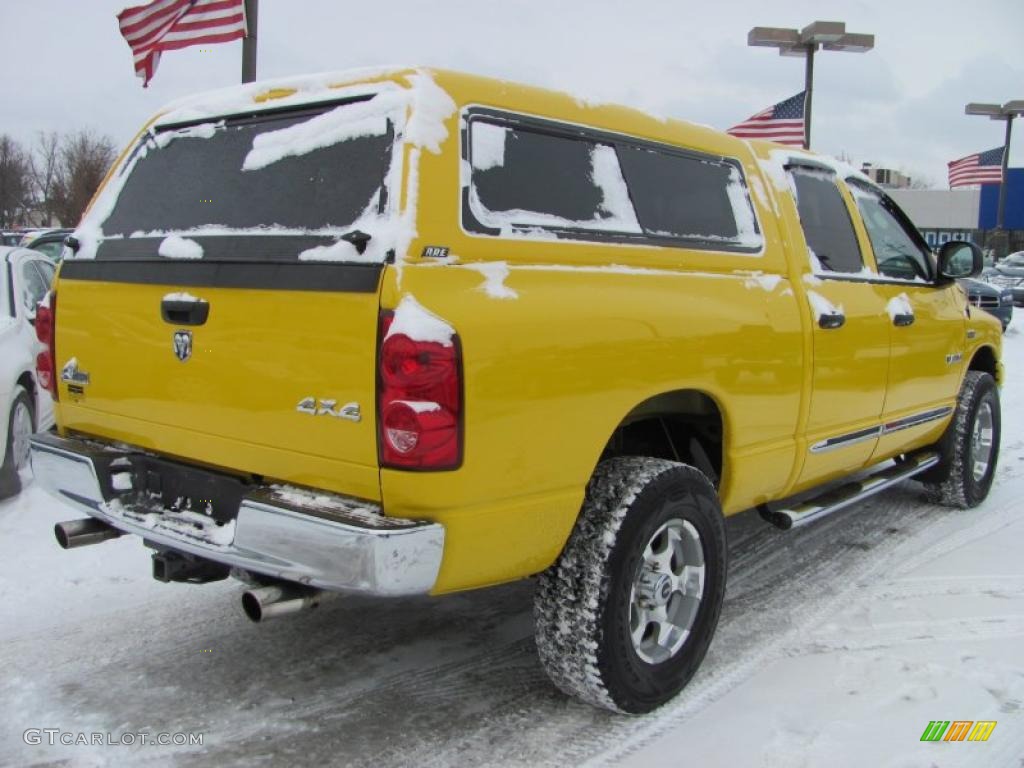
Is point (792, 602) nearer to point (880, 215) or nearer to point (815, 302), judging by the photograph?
point (815, 302)

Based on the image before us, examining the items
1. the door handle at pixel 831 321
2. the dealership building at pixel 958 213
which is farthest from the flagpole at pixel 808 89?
the dealership building at pixel 958 213

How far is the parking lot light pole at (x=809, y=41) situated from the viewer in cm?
1375

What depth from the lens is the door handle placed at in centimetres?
398

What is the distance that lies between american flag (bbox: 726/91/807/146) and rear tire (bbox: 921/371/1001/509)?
770 cm

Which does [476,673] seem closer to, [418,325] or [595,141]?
[418,325]

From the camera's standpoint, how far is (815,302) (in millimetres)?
3996

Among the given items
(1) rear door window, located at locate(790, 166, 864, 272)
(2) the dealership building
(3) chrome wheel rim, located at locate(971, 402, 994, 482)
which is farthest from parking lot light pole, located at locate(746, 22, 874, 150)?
(2) the dealership building

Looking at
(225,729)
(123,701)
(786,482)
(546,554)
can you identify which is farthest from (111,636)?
(786,482)

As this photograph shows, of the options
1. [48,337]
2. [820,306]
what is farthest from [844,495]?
[48,337]

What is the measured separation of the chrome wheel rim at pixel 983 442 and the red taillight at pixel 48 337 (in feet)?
16.7

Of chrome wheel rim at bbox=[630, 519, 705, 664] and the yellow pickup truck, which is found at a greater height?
the yellow pickup truck

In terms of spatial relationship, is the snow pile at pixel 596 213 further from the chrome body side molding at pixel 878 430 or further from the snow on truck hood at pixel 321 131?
the chrome body side molding at pixel 878 430

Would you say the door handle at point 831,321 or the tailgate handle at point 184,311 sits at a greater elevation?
the tailgate handle at point 184,311

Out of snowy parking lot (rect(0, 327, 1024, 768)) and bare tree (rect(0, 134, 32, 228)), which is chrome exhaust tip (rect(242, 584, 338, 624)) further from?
bare tree (rect(0, 134, 32, 228))
